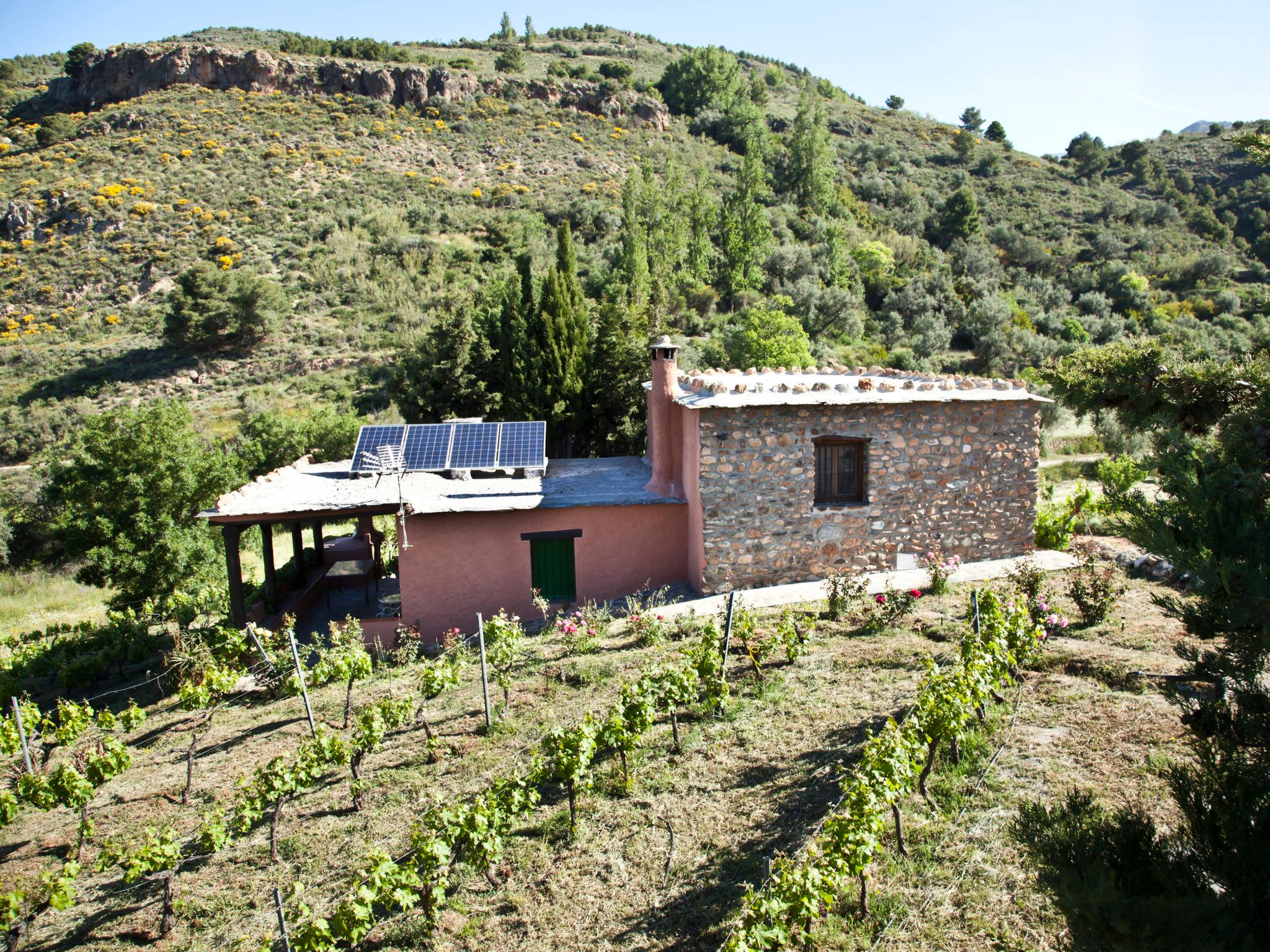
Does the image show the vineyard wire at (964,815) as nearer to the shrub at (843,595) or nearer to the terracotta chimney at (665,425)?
the shrub at (843,595)

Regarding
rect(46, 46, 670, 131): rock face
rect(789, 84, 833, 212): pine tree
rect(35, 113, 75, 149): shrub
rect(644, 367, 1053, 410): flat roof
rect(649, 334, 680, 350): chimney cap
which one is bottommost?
rect(644, 367, 1053, 410): flat roof

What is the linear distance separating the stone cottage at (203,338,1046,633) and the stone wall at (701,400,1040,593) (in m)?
0.02

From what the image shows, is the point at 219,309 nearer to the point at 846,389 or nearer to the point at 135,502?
the point at 135,502

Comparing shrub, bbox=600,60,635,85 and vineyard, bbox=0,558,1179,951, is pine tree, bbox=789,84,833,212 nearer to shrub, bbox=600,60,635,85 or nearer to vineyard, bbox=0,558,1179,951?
shrub, bbox=600,60,635,85

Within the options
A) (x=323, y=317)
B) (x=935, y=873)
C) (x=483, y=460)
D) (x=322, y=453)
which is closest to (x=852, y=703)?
(x=935, y=873)

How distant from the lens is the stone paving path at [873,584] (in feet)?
40.0

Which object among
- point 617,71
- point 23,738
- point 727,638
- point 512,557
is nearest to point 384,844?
point 727,638

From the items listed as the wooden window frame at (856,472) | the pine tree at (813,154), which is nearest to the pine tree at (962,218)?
the pine tree at (813,154)

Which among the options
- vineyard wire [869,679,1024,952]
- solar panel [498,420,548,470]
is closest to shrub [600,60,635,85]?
solar panel [498,420,548,470]

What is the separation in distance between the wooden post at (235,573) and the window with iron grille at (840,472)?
9888 millimetres

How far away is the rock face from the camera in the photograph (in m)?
53.1

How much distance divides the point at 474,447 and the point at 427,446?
0.98 m

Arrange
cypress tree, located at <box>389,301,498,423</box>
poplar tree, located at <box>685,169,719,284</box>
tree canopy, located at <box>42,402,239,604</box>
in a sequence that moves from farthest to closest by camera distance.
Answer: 1. poplar tree, located at <box>685,169,719,284</box>
2. cypress tree, located at <box>389,301,498,423</box>
3. tree canopy, located at <box>42,402,239,604</box>

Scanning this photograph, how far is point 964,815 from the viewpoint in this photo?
6.35m
